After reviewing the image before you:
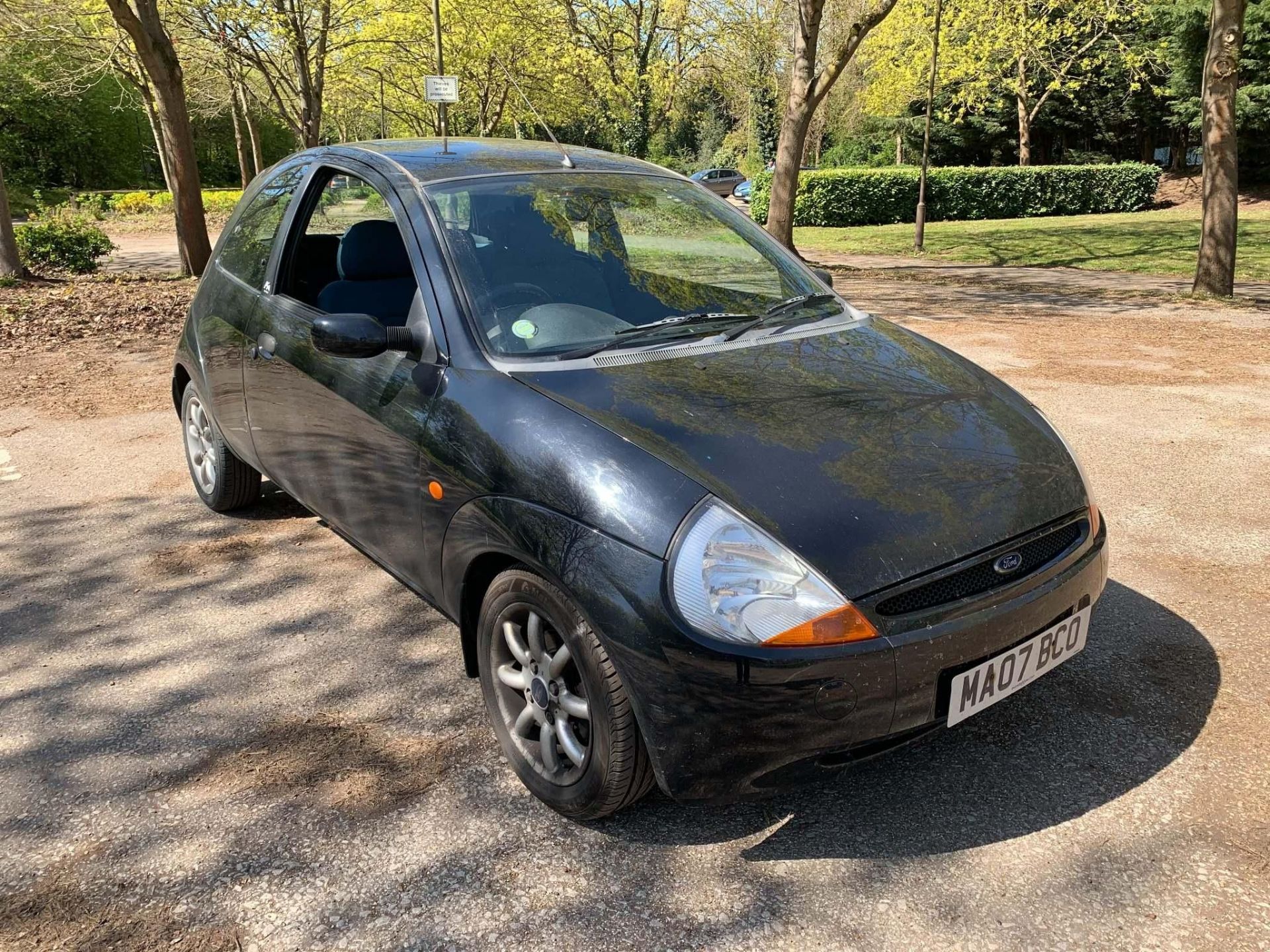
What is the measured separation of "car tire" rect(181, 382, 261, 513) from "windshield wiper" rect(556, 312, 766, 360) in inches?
92.0

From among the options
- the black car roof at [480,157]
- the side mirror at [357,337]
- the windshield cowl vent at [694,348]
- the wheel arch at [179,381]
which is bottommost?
the wheel arch at [179,381]

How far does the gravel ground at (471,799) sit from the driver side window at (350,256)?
1190mm

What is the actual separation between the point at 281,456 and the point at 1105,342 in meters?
8.23

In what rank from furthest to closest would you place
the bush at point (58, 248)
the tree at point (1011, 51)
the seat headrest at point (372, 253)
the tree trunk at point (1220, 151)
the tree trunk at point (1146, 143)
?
1. the tree trunk at point (1146, 143)
2. the tree at point (1011, 51)
3. the bush at point (58, 248)
4. the tree trunk at point (1220, 151)
5. the seat headrest at point (372, 253)

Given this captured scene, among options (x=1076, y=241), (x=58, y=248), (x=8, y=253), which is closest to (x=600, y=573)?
(x=8, y=253)

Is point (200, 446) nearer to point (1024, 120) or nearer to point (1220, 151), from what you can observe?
point (1220, 151)

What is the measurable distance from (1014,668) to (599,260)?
1.86 meters

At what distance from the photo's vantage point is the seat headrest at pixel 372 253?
11.4ft

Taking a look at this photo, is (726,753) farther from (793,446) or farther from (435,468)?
(435,468)

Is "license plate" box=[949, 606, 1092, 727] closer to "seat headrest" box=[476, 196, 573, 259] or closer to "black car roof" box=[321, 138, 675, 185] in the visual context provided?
"seat headrest" box=[476, 196, 573, 259]

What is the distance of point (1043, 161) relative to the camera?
43.5m

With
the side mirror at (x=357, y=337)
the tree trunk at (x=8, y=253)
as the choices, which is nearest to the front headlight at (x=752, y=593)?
the side mirror at (x=357, y=337)

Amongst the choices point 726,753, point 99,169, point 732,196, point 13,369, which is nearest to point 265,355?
point 726,753

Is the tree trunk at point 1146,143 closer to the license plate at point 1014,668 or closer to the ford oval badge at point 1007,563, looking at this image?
the license plate at point 1014,668
